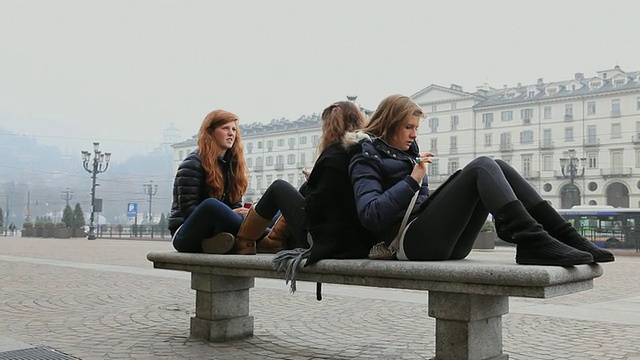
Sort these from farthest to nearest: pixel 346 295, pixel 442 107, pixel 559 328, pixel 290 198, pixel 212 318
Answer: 1. pixel 442 107
2. pixel 346 295
3. pixel 559 328
4. pixel 212 318
5. pixel 290 198

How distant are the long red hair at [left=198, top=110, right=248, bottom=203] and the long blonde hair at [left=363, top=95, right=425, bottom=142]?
1.49 metres

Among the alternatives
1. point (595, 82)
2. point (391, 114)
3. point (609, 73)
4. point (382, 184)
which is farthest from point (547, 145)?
point (382, 184)

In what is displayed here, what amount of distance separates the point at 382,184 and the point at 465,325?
903mm

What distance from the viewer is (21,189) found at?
116 metres

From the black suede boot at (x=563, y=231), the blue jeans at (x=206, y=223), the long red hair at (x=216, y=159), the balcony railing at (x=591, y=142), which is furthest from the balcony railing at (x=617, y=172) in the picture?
the black suede boot at (x=563, y=231)

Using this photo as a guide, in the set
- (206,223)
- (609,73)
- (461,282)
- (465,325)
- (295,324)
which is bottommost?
(295,324)

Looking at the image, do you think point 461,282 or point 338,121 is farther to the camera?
point 338,121

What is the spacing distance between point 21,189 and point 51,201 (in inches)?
419

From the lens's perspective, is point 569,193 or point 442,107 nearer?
point 569,193

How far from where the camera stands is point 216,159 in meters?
4.84

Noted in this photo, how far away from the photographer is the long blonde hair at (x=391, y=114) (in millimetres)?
3668

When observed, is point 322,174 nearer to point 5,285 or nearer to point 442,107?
point 5,285

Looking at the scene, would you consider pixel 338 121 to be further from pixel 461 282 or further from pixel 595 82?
pixel 595 82

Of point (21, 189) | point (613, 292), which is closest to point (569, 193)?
point (613, 292)
